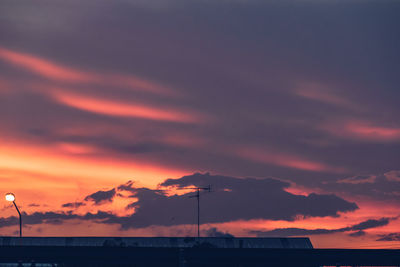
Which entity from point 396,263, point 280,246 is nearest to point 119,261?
point 280,246

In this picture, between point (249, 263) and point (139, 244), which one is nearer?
point (249, 263)

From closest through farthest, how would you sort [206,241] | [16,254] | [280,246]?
1. [16,254]
2. [206,241]
3. [280,246]

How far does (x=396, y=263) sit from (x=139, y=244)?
36.0m

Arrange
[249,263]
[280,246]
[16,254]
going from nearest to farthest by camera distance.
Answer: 1. [16,254]
2. [249,263]
3. [280,246]

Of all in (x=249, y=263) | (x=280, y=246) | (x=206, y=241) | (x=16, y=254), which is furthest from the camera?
(x=280, y=246)

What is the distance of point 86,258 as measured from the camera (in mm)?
78688

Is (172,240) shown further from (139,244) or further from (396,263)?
(396,263)

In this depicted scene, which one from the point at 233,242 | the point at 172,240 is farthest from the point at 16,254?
the point at 233,242

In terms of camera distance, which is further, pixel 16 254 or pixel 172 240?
pixel 172 240

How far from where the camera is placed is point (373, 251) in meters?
85.7

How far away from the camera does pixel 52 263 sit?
275 feet

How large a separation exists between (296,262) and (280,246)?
1370cm

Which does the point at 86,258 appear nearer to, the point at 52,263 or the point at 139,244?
the point at 52,263

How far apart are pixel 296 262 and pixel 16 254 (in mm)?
35383
